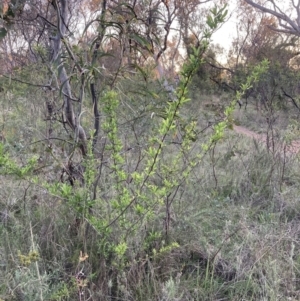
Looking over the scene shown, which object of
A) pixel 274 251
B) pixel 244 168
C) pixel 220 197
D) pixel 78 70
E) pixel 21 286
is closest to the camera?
pixel 21 286

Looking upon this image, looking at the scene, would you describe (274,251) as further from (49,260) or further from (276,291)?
(49,260)

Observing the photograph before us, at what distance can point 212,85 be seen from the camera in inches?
500

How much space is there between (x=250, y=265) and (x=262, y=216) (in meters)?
0.70

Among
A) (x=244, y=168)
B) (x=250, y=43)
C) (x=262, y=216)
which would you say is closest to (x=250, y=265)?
(x=262, y=216)

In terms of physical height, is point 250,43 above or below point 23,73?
above

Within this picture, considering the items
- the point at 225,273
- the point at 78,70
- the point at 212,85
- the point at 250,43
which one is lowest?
the point at 225,273

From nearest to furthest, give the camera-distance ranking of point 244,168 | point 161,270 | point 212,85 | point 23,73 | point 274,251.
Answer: point 161,270
point 274,251
point 244,168
point 23,73
point 212,85

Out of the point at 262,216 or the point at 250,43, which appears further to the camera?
the point at 250,43

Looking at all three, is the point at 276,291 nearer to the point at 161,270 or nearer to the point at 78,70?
the point at 161,270

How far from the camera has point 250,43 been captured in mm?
14945

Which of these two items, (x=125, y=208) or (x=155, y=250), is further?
(x=155, y=250)

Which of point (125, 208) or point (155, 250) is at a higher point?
point (125, 208)

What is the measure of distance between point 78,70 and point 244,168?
2.33m

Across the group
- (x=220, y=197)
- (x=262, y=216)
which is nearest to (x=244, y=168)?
(x=220, y=197)
